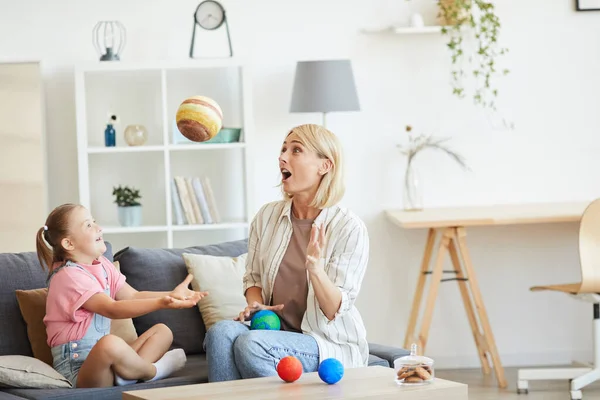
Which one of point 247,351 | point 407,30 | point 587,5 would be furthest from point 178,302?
point 587,5

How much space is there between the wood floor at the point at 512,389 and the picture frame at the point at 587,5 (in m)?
2.02

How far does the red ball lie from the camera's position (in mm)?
2600

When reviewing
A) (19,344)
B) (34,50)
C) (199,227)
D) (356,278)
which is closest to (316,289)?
(356,278)

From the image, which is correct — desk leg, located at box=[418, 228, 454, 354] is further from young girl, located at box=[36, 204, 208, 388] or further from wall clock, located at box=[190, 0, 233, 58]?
young girl, located at box=[36, 204, 208, 388]

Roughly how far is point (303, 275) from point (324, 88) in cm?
189

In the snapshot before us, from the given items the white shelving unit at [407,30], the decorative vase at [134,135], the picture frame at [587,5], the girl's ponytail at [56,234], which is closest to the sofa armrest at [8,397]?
the girl's ponytail at [56,234]

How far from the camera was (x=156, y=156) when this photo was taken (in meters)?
5.16

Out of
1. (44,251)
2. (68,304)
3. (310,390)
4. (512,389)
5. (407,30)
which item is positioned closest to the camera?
(310,390)

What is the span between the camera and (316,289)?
290 cm

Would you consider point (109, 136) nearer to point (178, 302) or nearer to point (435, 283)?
point (435, 283)

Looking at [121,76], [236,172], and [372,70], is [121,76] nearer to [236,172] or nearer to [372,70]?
[236,172]

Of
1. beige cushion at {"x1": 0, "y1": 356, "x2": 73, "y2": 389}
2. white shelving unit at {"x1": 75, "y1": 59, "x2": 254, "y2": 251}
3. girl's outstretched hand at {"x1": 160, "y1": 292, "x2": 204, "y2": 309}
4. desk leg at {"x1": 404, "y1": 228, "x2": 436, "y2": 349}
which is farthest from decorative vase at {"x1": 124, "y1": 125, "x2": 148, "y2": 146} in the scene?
girl's outstretched hand at {"x1": 160, "y1": 292, "x2": 204, "y2": 309}

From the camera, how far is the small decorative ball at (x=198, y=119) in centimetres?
297

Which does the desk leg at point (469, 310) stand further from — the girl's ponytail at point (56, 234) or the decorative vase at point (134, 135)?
the girl's ponytail at point (56, 234)
